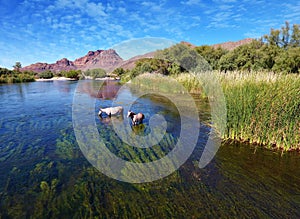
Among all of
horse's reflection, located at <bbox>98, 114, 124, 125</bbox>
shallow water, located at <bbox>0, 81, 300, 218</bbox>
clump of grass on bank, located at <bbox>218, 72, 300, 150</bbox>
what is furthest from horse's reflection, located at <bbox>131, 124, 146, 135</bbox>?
clump of grass on bank, located at <bbox>218, 72, 300, 150</bbox>

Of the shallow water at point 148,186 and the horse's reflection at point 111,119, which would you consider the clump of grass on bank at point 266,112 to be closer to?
the shallow water at point 148,186

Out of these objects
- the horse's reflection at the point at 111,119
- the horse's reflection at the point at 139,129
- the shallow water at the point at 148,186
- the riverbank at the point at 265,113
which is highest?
the riverbank at the point at 265,113

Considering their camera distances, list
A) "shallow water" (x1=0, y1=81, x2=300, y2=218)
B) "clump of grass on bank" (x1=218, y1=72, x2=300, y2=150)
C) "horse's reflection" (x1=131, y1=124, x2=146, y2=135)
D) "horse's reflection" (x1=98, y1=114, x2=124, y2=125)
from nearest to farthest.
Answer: "shallow water" (x1=0, y1=81, x2=300, y2=218) < "clump of grass on bank" (x1=218, y1=72, x2=300, y2=150) < "horse's reflection" (x1=131, y1=124, x2=146, y2=135) < "horse's reflection" (x1=98, y1=114, x2=124, y2=125)

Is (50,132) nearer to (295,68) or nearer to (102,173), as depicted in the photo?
(102,173)

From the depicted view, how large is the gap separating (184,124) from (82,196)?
592 centimetres

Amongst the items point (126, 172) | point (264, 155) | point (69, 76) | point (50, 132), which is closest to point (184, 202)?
point (126, 172)

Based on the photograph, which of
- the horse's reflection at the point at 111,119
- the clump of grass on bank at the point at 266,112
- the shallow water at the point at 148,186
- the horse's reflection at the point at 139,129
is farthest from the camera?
the horse's reflection at the point at 111,119

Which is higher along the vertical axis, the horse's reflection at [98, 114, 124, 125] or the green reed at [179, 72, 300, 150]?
the green reed at [179, 72, 300, 150]

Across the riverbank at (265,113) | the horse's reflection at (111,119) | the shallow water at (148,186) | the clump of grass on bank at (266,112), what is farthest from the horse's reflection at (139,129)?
the clump of grass on bank at (266,112)

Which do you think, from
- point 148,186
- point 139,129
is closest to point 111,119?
point 139,129

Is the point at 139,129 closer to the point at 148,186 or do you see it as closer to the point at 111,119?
the point at 111,119

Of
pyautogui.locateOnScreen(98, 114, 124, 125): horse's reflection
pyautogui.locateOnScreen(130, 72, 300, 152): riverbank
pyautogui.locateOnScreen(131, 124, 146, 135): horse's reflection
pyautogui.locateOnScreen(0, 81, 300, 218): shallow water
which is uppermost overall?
pyautogui.locateOnScreen(130, 72, 300, 152): riverbank

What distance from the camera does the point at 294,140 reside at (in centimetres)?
535

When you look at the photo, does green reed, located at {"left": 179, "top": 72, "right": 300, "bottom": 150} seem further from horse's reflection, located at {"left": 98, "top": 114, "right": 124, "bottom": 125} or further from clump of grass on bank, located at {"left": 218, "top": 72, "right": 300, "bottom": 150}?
horse's reflection, located at {"left": 98, "top": 114, "right": 124, "bottom": 125}
